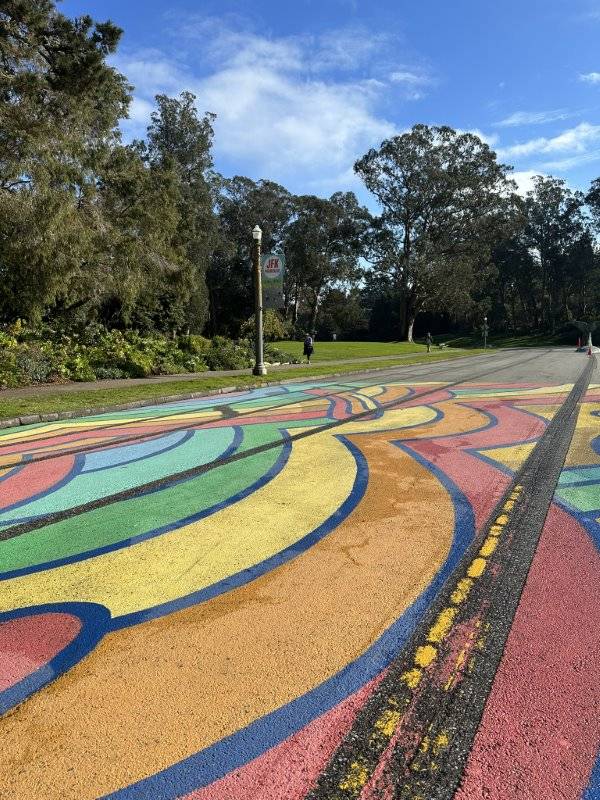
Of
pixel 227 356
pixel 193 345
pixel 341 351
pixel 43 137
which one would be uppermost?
pixel 43 137

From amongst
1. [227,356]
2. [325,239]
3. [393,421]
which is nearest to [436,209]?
[325,239]

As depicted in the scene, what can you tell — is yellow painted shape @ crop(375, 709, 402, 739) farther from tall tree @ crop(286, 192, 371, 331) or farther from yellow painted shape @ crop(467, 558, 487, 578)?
tall tree @ crop(286, 192, 371, 331)

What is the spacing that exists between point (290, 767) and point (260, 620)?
109 centimetres

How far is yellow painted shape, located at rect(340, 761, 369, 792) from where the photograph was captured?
206cm

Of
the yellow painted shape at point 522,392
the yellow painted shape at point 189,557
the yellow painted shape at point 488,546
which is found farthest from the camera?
the yellow painted shape at point 522,392

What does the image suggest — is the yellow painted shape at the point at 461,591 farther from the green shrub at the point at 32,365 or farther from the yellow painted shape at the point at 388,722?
the green shrub at the point at 32,365

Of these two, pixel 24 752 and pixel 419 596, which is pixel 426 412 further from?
pixel 24 752

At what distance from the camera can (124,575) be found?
3.84 meters

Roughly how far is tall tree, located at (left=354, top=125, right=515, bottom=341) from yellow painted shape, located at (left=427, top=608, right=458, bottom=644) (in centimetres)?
5666

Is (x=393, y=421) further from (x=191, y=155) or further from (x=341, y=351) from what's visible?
(x=191, y=155)

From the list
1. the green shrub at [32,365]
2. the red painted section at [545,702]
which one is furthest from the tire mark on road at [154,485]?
the green shrub at [32,365]

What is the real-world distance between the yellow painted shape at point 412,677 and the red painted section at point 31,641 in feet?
A: 5.97

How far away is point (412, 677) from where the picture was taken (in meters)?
2.69

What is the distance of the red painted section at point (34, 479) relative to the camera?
5.83 metres
